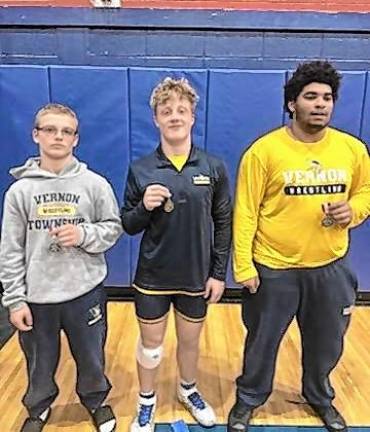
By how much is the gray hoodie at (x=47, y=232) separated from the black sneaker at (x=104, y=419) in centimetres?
54

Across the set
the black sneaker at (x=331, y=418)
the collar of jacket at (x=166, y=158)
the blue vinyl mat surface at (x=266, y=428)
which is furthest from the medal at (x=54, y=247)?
the black sneaker at (x=331, y=418)

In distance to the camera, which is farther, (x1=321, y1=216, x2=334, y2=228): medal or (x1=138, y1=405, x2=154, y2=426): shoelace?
(x1=138, y1=405, x2=154, y2=426): shoelace

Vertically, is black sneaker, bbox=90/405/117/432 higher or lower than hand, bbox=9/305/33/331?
lower

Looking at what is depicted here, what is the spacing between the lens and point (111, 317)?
303 cm

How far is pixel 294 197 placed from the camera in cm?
172

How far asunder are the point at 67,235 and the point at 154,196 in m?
0.31

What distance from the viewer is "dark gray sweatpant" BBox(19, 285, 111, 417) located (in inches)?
69.4

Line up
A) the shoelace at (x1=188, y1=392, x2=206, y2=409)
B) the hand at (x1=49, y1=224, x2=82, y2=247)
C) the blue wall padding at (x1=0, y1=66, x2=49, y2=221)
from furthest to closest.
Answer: the blue wall padding at (x1=0, y1=66, x2=49, y2=221) → the shoelace at (x1=188, y1=392, x2=206, y2=409) → the hand at (x1=49, y1=224, x2=82, y2=247)

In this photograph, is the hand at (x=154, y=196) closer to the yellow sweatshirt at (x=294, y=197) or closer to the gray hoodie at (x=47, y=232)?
the gray hoodie at (x=47, y=232)

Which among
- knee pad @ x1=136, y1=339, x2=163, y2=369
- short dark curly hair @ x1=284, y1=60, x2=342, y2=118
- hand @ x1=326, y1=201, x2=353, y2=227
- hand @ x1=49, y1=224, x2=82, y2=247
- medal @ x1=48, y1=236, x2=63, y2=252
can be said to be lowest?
knee pad @ x1=136, y1=339, x2=163, y2=369

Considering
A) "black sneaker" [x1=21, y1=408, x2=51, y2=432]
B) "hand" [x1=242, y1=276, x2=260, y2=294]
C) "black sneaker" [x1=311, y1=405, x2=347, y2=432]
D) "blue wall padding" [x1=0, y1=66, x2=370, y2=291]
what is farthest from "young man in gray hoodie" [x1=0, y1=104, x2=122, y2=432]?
"blue wall padding" [x1=0, y1=66, x2=370, y2=291]

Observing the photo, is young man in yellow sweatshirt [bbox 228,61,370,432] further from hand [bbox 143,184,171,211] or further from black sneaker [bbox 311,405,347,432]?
hand [bbox 143,184,171,211]

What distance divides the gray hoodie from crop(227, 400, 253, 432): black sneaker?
0.76 meters

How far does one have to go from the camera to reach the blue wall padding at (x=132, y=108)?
2916 millimetres
